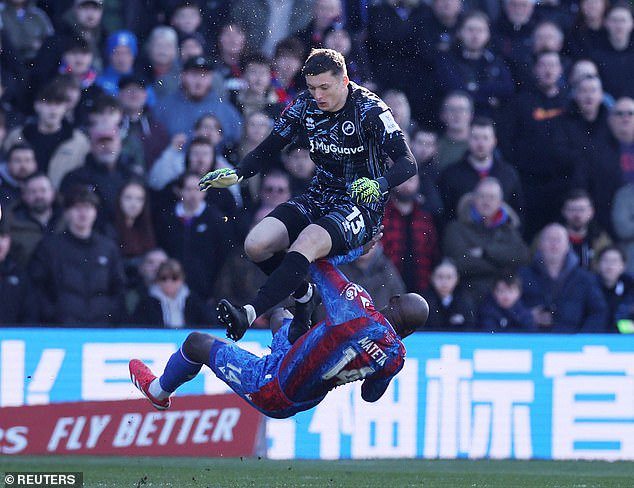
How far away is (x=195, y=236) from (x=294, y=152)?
1236 mm

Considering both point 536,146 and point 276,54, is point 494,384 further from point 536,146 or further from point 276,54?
point 276,54

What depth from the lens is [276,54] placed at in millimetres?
13664

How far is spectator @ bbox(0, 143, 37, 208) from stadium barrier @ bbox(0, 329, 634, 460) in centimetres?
132

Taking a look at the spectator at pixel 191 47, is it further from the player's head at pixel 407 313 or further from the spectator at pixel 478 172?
the player's head at pixel 407 313

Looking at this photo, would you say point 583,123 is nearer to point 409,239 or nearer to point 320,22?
point 409,239

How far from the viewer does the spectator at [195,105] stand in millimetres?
13289

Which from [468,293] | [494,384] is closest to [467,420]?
[494,384]

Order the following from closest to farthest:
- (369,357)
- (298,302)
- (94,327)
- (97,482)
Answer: (369,357), (298,302), (97,482), (94,327)

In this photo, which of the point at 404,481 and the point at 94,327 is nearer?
the point at 404,481

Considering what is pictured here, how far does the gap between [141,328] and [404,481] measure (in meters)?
2.84

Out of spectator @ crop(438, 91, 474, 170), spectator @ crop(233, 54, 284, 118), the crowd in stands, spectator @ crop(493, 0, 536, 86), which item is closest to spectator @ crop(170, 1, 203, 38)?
the crowd in stands

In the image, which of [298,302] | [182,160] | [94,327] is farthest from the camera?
[182,160]

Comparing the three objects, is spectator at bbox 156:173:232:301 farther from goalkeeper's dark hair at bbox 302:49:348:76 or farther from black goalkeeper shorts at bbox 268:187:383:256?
goalkeeper's dark hair at bbox 302:49:348:76

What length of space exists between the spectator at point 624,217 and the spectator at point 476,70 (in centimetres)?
144
